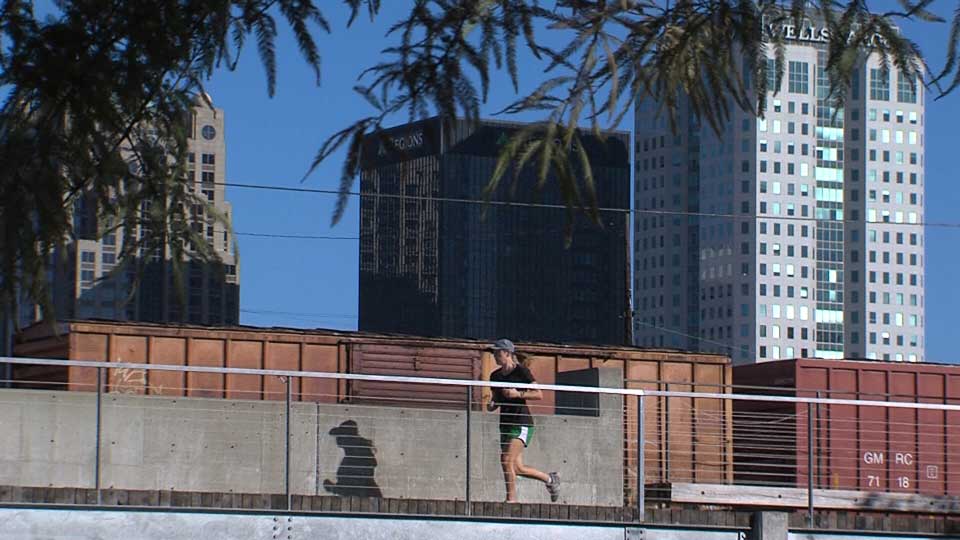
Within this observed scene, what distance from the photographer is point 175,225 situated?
8023mm

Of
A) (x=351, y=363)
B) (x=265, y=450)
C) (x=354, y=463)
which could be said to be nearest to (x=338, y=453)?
(x=265, y=450)

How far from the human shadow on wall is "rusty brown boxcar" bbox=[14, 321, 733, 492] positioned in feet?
12.8

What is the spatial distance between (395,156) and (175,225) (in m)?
1.15

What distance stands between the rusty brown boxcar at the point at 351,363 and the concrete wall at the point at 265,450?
11.5 feet

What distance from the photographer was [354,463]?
19016 mm

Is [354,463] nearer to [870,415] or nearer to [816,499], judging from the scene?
[816,499]

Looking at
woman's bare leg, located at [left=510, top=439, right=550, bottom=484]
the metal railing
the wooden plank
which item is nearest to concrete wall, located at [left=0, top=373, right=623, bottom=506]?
the metal railing

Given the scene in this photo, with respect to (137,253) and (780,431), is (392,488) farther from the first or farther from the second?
(137,253)

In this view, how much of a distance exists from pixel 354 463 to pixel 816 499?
5421 mm

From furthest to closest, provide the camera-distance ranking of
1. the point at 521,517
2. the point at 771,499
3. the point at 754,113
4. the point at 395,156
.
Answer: the point at 771,499
the point at 521,517
the point at 395,156
the point at 754,113

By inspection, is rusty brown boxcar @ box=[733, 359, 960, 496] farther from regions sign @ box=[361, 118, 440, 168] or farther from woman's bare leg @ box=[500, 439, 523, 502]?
regions sign @ box=[361, 118, 440, 168]

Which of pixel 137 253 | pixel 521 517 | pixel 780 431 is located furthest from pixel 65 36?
pixel 780 431

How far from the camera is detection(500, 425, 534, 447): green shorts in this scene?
15617mm

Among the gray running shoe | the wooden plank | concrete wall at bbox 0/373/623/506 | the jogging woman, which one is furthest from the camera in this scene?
concrete wall at bbox 0/373/623/506
